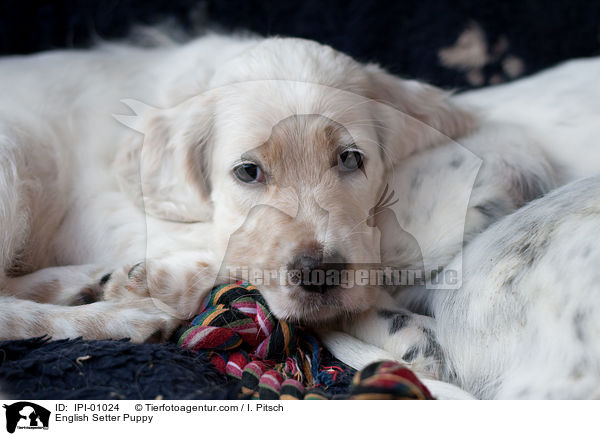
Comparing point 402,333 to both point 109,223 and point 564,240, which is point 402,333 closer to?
point 564,240

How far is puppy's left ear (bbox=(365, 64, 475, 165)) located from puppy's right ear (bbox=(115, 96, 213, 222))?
1.48 feet

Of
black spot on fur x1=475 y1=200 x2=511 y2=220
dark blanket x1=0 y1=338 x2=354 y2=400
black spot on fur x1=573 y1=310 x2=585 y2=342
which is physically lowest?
dark blanket x1=0 y1=338 x2=354 y2=400

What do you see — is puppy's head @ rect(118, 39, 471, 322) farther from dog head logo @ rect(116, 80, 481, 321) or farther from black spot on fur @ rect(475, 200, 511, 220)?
black spot on fur @ rect(475, 200, 511, 220)

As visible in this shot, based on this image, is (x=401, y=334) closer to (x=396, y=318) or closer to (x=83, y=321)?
(x=396, y=318)

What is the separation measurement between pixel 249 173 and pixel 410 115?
52 centimetres

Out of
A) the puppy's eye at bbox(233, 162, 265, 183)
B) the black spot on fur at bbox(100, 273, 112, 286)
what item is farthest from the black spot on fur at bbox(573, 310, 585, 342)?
the black spot on fur at bbox(100, 273, 112, 286)

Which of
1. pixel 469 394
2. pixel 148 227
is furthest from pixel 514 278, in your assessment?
pixel 148 227

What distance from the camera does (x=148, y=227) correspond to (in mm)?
1728

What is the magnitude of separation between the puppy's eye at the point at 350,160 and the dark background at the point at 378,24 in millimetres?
806

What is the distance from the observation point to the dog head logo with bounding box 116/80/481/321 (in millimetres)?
1327
